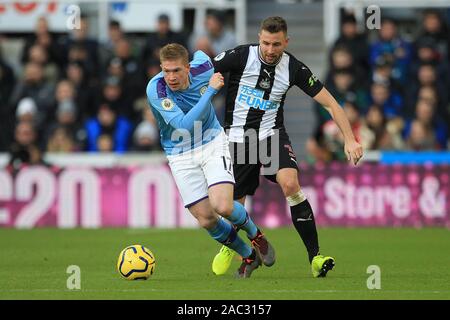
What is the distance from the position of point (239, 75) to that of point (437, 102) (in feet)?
27.7

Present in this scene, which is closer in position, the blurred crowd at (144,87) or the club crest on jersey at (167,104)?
the club crest on jersey at (167,104)

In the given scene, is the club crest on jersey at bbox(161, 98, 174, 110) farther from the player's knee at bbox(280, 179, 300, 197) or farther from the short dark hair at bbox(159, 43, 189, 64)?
the player's knee at bbox(280, 179, 300, 197)

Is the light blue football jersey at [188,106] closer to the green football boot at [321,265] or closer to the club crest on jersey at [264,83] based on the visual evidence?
the club crest on jersey at [264,83]

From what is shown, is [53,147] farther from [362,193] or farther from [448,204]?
[448,204]

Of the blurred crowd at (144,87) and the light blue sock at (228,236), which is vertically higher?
the blurred crowd at (144,87)

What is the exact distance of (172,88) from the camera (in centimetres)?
1038

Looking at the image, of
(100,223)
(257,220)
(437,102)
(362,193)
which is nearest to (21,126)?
(100,223)

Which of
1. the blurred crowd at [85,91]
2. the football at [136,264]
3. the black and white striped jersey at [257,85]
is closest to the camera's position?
the football at [136,264]

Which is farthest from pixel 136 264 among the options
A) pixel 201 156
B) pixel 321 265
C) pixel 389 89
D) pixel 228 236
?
pixel 389 89

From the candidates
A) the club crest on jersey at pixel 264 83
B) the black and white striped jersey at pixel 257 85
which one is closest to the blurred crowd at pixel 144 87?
the black and white striped jersey at pixel 257 85

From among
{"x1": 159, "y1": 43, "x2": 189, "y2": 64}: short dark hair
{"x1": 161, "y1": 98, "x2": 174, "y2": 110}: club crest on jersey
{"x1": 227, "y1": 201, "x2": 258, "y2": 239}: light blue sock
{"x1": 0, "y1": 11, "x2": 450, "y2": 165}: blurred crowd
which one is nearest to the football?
{"x1": 227, "y1": 201, "x2": 258, "y2": 239}: light blue sock

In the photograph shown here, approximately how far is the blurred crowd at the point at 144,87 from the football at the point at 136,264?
7.96 metres

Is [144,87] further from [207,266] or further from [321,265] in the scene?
[321,265]

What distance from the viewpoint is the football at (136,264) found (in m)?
10.3
